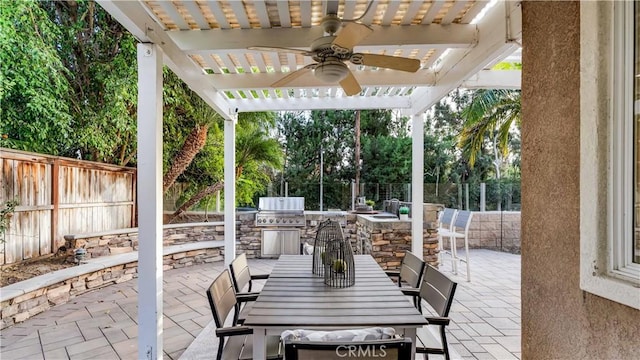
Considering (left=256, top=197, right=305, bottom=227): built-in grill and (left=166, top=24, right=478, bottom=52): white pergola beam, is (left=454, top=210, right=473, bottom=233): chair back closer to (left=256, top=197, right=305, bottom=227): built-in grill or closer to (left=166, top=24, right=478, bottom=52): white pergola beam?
(left=256, top=197, right=305, bottom=227): built-in grill

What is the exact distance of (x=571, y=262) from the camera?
52.1 inches

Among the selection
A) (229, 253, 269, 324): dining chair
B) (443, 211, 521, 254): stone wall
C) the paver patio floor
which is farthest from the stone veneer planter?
(443, 211, 521, 254): stone wall

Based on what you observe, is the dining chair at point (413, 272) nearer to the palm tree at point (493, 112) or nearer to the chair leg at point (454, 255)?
the chair leg at point (454, 255)

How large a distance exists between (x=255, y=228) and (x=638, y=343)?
5927 mm

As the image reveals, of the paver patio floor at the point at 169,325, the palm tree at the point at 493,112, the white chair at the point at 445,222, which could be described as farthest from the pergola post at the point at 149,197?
the palm tree at the point at 493,112

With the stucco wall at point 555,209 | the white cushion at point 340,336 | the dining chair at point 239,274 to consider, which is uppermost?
the stucco wall at point 555,209

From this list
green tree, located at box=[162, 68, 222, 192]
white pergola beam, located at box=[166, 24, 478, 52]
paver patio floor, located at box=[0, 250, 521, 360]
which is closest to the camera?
white pergola beam, located at box=[166, 24, 478, 52]

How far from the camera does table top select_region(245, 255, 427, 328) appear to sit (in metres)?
1.60

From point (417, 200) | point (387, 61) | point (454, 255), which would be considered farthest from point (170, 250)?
point (387, 61)

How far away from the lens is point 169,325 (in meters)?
3.28

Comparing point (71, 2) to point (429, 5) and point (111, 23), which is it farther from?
point (429, 5)

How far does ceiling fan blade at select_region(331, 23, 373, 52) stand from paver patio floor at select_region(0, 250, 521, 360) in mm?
2496

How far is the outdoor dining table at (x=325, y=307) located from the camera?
1590 mm

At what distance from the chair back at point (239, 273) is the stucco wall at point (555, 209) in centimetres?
180
